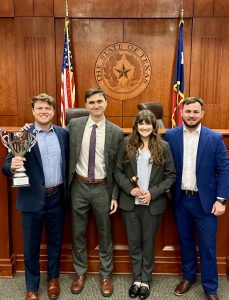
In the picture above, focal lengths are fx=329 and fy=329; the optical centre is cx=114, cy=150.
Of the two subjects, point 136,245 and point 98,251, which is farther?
point 98,251

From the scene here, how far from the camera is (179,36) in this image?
5020mm

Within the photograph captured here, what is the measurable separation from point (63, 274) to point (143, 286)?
70cm

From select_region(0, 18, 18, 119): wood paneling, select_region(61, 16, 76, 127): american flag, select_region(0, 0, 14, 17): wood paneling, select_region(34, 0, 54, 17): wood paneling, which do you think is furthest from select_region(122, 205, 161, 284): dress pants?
select_region(0, 0, 14, 17): wood paneling

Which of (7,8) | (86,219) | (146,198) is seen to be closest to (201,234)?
(146,198)

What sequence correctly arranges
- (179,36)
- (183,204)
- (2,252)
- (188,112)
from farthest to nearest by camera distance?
(179,36)
(2,252)
(183,204)
(188,112)

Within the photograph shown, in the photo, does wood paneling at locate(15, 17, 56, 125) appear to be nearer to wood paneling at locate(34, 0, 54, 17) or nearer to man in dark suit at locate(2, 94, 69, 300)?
wood paneling at locate(34, 0, 54, 17)

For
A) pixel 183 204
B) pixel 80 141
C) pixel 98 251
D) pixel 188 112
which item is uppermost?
pixel 188 112

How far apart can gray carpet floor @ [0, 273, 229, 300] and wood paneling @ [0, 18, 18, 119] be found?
3.22 meters

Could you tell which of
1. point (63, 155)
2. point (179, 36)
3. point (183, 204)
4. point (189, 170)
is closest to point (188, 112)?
point (189, 170)

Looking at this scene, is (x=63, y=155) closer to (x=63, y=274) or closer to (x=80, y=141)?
(x=80, y=141)

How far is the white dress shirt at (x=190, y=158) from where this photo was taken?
Answer: 7.57ft

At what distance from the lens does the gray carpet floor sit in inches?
96.3

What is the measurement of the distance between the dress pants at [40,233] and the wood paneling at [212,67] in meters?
3.63

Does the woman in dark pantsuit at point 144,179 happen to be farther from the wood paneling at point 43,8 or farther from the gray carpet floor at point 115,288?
the wood paneling at point 43,8
